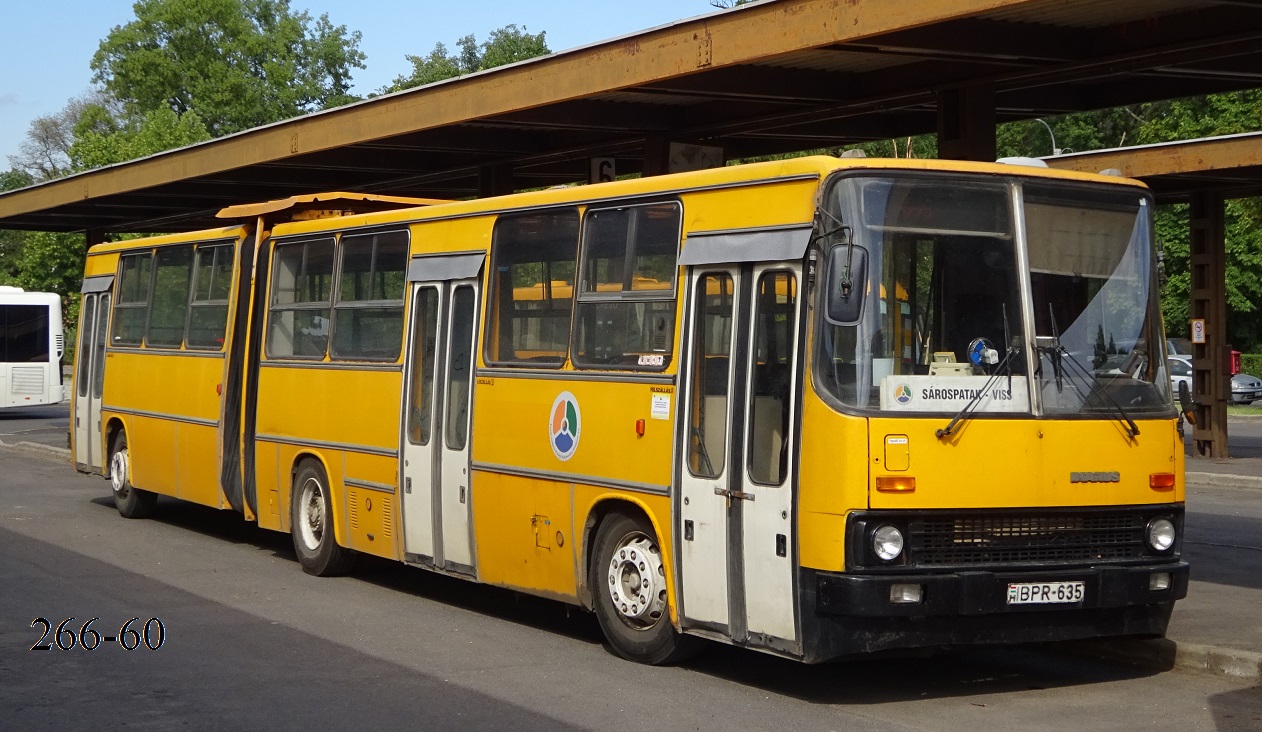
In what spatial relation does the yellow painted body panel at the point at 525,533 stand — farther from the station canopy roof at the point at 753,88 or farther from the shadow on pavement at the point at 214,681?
the station canopy roof at the point at 753,88

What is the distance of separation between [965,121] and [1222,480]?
11474mm

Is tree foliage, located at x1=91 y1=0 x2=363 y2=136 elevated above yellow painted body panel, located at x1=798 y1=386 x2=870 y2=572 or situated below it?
above

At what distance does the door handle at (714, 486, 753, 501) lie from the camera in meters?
8.54

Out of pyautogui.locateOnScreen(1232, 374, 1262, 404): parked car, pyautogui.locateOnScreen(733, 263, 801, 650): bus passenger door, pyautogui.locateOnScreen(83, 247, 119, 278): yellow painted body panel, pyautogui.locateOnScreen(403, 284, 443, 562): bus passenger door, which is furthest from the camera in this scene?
pyautogui.locateOnScreen(1232, 374, 1262, 404): parked car

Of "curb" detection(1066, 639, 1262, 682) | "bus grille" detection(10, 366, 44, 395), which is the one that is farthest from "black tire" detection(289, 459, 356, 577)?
"bus grille" detection(10, 366, 44, 395)

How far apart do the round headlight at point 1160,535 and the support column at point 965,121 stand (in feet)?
15.6

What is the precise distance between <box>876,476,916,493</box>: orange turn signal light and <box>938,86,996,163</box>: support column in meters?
5.39

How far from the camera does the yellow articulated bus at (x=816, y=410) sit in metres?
8.02

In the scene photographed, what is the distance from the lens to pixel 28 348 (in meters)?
41.0

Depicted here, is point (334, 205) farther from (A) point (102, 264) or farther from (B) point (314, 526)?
(A) point (102, 264)

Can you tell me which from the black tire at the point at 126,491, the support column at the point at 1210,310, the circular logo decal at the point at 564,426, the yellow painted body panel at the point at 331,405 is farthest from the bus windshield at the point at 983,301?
the support column at the point at 1210,310

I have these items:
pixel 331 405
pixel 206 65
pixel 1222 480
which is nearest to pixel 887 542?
pixel 331 405

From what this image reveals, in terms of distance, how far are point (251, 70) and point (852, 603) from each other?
8707 cm

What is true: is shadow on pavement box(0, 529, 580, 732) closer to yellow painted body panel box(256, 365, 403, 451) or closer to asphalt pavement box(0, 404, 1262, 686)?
yellow painted body panel box(256, 365, 403, 451)
